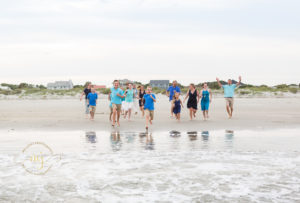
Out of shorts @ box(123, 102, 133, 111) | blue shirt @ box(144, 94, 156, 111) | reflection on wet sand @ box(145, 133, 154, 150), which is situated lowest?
reflection on wet sand @ box(145, 133, 154, 150)

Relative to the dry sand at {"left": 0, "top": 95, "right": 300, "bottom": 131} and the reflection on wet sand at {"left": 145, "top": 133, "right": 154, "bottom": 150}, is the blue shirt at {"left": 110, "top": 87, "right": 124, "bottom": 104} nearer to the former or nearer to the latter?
the dry sand at {"left": 0, "top": 95, "right": 300, "bottom": 131}

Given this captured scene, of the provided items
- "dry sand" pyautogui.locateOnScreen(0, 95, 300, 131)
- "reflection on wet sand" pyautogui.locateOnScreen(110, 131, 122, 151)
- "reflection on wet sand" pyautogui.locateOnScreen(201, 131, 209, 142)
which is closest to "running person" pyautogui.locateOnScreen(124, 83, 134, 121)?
"dry sand" pyautogui.locateOnScreen(0, 95, 300, 131)

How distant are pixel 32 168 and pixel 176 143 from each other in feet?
14.2

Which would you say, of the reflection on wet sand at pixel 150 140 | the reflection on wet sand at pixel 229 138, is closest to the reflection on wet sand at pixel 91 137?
the reflection on wet sand at pixel 150 140

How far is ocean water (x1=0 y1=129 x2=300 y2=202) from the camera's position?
18.3 ft

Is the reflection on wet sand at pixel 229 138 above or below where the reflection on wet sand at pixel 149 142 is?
above

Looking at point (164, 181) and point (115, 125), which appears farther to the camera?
point (115, 125)

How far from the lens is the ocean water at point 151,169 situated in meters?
5.58

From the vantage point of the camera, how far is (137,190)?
5.77 meters

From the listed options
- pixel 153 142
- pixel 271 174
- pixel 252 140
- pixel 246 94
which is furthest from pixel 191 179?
pixel 246 94

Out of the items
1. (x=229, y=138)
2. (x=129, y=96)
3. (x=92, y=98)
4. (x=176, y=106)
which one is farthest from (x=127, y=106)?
(x=229, y=138)

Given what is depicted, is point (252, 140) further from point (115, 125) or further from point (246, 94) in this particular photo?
point (246, 94)

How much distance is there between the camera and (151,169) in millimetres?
7098

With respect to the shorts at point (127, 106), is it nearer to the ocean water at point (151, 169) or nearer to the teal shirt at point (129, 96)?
the teal shirt at point (129, 96)
